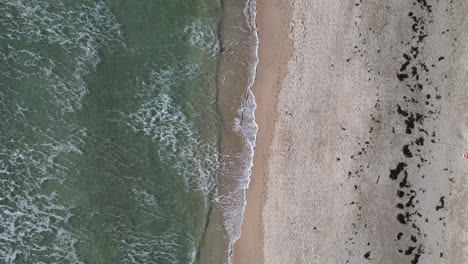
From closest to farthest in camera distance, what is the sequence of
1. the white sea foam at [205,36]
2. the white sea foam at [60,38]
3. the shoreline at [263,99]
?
the shoreline at [263,99] < the white sea foam at [205,36] < the white sea foam at [60,38]

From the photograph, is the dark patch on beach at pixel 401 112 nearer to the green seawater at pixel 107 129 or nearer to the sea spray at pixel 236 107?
the sea spray at pixel 236 107

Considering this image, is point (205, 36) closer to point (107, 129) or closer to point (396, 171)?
point (107, 129)

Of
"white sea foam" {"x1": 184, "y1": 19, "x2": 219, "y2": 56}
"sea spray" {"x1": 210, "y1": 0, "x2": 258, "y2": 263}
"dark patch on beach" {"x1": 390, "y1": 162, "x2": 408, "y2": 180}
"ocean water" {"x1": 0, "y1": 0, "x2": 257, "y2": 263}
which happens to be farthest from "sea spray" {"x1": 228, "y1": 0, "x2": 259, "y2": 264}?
"dark patch on beach" {"x1": 390, "y1": 162, "x2": 408, "y2": 180}

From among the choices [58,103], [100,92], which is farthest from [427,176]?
[58,103]

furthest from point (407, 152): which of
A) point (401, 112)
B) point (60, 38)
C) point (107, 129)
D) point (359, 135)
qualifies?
point (60, 38)

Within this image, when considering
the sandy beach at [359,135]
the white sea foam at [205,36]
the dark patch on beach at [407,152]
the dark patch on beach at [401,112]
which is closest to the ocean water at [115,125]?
the white sea foam at [205,36]

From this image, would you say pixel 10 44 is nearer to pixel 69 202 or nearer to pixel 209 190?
pixel 69 202
